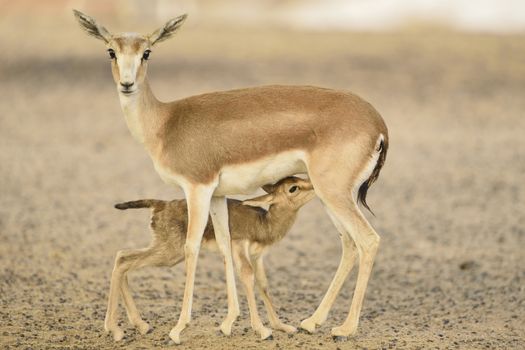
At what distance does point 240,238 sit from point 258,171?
0.89 metres

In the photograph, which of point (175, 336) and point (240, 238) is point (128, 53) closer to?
point (240, 238)

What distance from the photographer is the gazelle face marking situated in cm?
841

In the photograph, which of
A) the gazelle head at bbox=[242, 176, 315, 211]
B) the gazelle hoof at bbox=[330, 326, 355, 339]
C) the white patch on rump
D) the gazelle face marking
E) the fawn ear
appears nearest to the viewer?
the gazelle face marking

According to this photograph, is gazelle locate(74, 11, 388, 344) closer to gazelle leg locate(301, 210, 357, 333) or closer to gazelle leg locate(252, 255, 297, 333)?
gazelle leg locate(301, 210, 357, 333)

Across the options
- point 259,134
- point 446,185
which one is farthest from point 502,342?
point 446,185

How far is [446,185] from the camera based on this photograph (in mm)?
17094

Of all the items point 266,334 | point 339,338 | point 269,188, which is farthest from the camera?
point 269,188

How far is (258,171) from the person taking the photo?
8656mm

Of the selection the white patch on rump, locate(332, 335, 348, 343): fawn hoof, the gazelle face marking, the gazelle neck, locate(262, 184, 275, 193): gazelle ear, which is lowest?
locate(332, 335, 348, 343): fawn hoof

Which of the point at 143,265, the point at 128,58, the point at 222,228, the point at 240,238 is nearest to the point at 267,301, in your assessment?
the point at 240,238

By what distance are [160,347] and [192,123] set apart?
184 cm

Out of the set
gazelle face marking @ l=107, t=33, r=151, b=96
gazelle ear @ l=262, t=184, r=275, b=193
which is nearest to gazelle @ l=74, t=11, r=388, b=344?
gazelle face marking @ l=107, t=33, r=151, b=96

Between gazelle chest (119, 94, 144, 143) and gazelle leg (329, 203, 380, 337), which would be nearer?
gazelle leg (329, 203, 380, 337)

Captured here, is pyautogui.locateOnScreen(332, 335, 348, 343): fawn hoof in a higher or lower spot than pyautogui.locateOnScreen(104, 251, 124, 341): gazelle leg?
lower
